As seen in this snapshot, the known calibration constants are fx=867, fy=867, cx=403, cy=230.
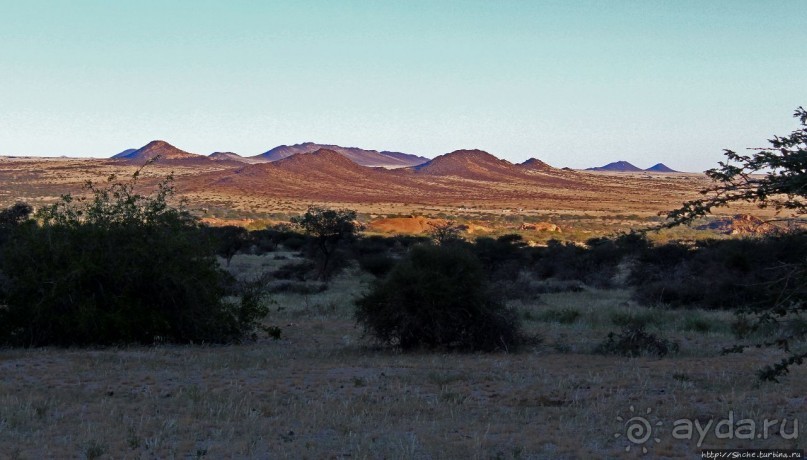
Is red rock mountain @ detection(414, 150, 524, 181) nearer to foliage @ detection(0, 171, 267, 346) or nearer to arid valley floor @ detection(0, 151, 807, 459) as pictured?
arid valley floor @ detection(0, 151, 807, 459)

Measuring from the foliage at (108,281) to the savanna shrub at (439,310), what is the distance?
310cm

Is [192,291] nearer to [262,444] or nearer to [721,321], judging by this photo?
[262,444]

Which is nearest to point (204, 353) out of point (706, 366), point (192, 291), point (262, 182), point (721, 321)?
point (192, 291)

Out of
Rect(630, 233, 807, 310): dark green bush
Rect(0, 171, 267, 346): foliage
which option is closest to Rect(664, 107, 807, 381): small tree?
Rect(0, 171, 267, 346): foliage

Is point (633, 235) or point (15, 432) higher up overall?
point (633, 235)

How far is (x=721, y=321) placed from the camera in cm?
1895

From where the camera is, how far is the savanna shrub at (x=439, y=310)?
14664 millimetres

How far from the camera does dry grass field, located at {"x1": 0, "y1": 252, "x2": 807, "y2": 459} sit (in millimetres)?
7867

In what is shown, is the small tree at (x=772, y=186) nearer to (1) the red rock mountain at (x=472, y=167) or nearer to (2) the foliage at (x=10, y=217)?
(2) the foliage at (x=10, y=217)

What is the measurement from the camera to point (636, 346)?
1428 centimetres

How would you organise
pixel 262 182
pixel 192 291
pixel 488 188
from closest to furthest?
pixel 192 291 → pixel 262 182 → pixel 488 188

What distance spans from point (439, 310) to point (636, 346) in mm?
3296

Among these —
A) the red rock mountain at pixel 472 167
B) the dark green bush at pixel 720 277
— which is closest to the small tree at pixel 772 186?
the dark green bush at pixel 720 277

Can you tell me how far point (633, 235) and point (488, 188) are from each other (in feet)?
491
